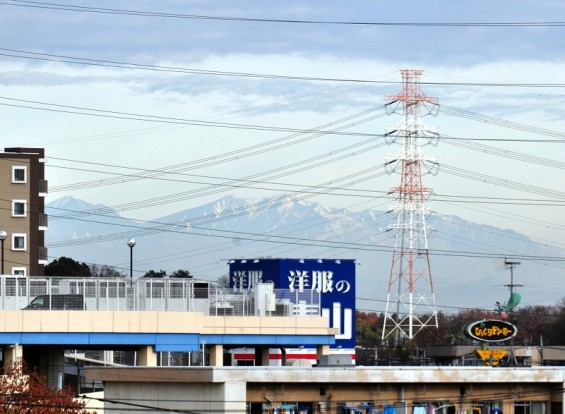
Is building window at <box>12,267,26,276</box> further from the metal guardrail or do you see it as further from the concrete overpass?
the metal guardrail

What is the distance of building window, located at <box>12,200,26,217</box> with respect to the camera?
5202 inches

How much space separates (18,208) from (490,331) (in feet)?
241

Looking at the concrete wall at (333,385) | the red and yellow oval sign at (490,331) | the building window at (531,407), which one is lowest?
the building window at (531,407)

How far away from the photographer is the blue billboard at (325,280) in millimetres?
127812

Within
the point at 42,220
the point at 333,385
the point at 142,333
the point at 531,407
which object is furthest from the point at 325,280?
Result: the point at 333,385

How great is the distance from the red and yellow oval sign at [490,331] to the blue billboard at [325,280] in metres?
57.2

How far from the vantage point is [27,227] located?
436ft

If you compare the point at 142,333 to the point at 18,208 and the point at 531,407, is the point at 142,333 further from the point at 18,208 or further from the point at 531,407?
the point at 18,208

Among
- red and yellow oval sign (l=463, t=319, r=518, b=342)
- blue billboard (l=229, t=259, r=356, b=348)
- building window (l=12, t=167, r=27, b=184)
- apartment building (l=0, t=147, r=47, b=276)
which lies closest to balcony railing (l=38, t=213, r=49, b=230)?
apartment building (l=0, t=147, r=47, b=276)

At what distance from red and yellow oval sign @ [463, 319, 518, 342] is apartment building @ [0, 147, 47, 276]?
2767 inches

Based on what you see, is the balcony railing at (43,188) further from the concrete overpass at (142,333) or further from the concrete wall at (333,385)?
the concrete wall at (333,385)

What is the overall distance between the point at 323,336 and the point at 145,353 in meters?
13.9

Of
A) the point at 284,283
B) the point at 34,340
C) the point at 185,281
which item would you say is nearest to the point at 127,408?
the point at 34,340

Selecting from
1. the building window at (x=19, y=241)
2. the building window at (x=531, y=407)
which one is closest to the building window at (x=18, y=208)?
the building window at (x=19, y=241)
